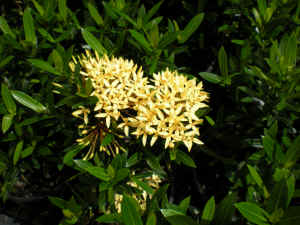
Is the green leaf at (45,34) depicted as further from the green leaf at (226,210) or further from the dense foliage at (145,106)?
the green leaf at (226,210)

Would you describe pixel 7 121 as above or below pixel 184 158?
above

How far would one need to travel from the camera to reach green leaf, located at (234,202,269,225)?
3.97 feet

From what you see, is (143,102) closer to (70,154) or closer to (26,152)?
(70,154)

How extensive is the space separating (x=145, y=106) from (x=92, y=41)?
545mm

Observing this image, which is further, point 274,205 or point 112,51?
point 112,51

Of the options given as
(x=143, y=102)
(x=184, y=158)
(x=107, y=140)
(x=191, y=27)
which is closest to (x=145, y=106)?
(x=143, y=102)

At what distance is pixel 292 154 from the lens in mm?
1495

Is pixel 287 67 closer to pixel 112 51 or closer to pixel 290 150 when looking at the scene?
pixel 290 150

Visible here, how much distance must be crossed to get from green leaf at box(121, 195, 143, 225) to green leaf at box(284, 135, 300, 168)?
0.87 m

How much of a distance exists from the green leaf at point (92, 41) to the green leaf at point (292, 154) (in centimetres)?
119

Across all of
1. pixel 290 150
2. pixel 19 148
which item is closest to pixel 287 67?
pixel 290 150

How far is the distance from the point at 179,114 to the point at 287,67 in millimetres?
687

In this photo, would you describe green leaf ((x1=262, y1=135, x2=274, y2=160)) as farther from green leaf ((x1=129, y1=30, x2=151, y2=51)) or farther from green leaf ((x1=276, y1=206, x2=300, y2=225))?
green leaf ((x1=129, y1=30, x2=151, y2=51))

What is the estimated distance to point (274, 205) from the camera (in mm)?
1194
